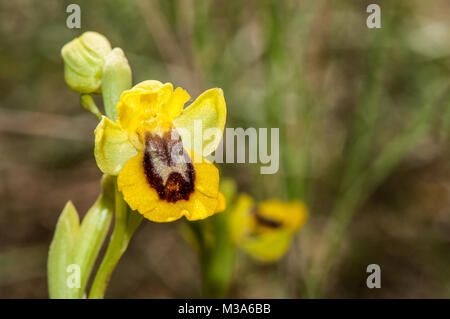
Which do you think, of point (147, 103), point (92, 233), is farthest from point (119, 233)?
point (147, 103)

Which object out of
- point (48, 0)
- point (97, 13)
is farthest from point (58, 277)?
point (48, 0)

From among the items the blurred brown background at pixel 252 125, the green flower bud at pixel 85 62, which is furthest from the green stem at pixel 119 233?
the blurred brown background at pixel 252 125

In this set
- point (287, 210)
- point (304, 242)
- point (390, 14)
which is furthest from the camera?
point (304, 242)

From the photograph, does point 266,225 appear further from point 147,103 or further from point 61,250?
point 147,103

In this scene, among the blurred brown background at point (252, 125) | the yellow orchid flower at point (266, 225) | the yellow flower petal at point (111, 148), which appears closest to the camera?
the yellow flower petal at point (111, 148)

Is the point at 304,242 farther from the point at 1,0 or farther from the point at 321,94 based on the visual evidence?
the point at 1,0

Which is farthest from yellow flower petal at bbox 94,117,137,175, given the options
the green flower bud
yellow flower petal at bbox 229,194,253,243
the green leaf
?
yellow flower petal at bbox 229,194,253,243

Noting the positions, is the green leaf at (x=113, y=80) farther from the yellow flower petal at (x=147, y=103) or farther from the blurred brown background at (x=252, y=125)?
the blurred brown background at (x=252, y=125)
